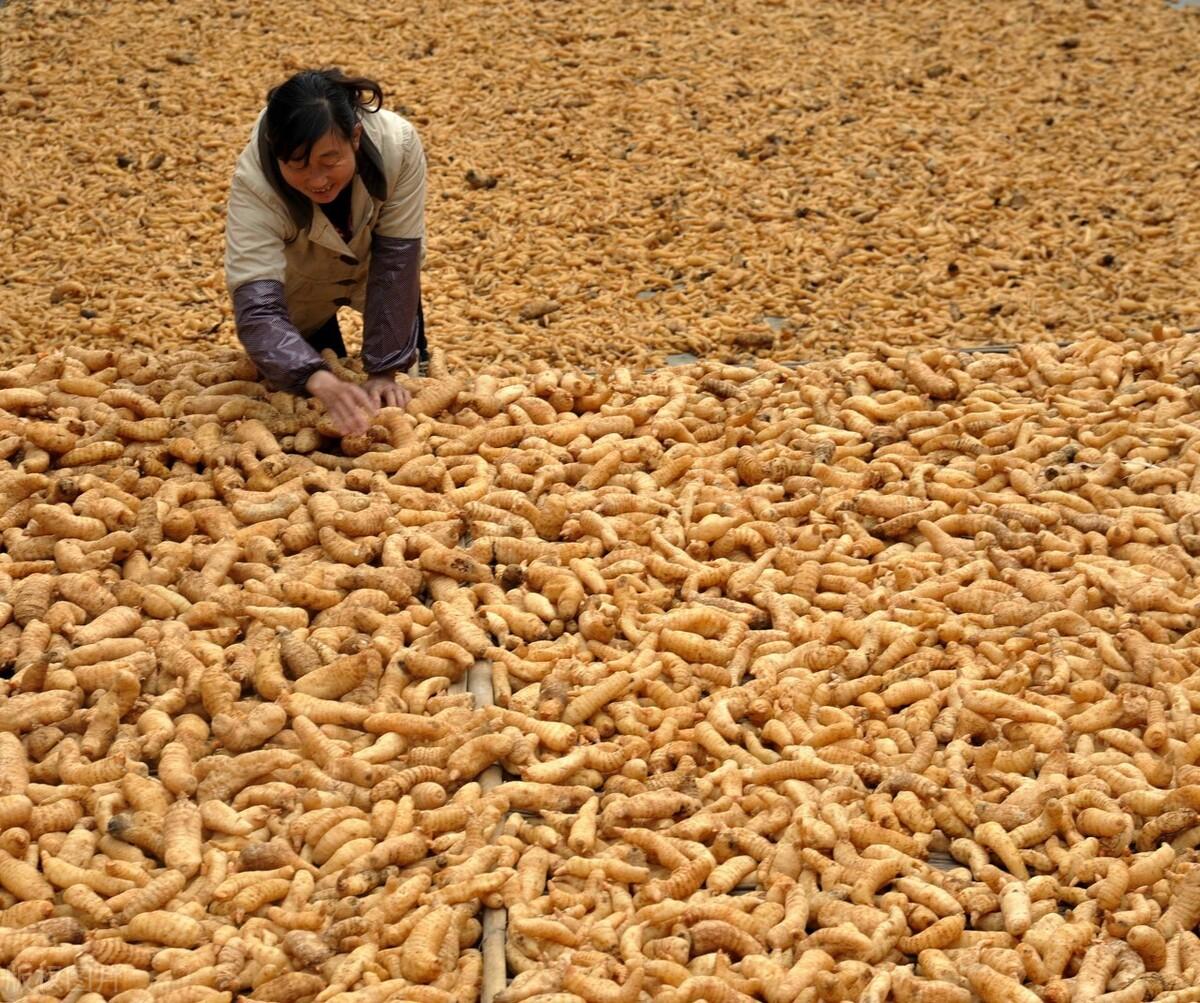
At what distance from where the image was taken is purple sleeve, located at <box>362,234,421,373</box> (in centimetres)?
393

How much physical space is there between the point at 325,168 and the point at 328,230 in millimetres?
384

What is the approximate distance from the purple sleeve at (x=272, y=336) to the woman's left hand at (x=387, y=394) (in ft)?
0.56

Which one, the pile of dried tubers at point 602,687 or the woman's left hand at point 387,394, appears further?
the woman's left hand at point 387,394

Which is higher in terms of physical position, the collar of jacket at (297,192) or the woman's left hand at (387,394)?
the collar of jacket at (297,192)

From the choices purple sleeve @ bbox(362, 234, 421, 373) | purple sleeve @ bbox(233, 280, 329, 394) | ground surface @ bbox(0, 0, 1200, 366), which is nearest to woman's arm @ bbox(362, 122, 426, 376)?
purple sleeve @ bbox(362, 234, 421, 373)

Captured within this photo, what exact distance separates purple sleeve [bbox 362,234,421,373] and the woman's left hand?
9 cm

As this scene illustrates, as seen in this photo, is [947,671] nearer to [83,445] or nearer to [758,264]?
[83,445]

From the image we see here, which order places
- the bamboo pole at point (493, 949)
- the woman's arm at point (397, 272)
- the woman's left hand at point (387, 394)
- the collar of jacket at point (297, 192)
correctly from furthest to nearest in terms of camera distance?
the woman's arm at point (397, 272) < the woman's left hand at point (387, 394) < the collar of jacket at point (297, 192) < the bamboo pole at point (493, 949)

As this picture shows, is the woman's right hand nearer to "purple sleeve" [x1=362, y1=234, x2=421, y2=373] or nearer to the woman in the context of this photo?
the woman

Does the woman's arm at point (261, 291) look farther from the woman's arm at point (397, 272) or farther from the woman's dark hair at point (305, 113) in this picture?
the woman's arm at point (397, 272)

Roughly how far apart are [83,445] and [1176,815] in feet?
8.86

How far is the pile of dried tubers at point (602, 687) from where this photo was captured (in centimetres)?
238

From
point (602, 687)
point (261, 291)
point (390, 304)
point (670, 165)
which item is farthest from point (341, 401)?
point (670, 165)

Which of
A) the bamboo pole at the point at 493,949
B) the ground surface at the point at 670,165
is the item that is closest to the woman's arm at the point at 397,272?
the bamboo pole at the point at 493,949
